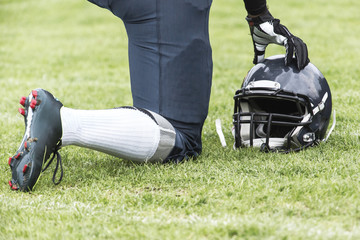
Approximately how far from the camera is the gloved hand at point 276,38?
293 cm

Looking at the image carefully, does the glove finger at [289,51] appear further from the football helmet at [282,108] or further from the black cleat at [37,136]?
the black cleat at [37,136]

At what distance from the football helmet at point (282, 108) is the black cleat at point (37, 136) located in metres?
1.05

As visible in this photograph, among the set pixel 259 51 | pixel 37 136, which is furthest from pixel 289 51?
pixel 37 136

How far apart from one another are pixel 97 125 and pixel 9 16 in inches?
410

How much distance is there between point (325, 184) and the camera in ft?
7.40

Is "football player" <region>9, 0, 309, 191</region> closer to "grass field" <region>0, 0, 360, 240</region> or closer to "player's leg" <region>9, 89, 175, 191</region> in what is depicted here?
"player's leg" <region>9, 89, 175, 191</region>

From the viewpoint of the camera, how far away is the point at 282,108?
3086 mm

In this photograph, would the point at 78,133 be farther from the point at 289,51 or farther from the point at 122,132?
the point at 289,51

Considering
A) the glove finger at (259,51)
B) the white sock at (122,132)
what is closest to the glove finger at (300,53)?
the glove finger at (259,51)

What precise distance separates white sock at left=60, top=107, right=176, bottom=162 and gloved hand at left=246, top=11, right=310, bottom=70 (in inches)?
33.2

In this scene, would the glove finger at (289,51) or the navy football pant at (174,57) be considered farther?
the glove finger at (289,51)

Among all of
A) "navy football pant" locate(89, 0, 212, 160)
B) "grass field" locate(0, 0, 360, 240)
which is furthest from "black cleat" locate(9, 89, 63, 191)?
"navy football pant" locate(89, 0, 212, 160)

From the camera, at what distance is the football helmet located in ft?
9.34

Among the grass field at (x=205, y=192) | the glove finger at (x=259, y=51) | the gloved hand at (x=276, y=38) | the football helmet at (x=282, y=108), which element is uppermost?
the gloved hand at (x=276, y=38)
